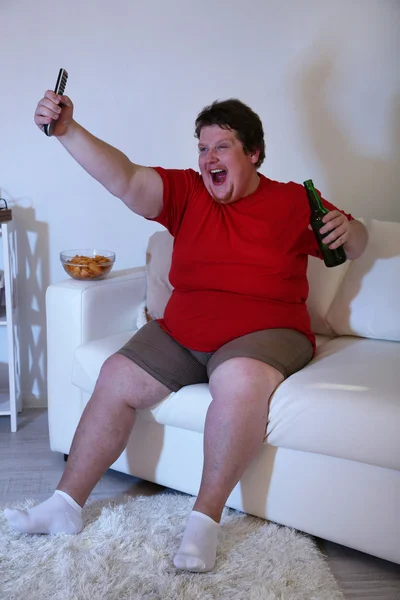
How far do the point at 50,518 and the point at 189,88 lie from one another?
1678mm

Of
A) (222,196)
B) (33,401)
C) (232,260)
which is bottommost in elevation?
Result: (33,401)

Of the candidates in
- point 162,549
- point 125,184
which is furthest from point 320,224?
point 162,549

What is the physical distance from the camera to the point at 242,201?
1.92m

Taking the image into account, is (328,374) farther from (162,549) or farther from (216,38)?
(216,38)

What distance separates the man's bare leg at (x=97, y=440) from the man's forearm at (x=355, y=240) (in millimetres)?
653

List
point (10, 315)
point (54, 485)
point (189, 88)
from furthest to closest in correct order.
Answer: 1. point (189, 88)
2. point (10, 315)
3. point (54, 485)

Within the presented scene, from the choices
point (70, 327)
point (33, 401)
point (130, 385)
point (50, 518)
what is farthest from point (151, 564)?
point (33, 401)

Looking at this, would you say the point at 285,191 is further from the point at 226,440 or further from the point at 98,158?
the point at 226,440

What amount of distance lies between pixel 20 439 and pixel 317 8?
6.30 feet

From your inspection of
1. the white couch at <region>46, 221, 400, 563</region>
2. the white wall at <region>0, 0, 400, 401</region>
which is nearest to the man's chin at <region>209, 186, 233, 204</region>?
the white couch at <region>46, 221, 400, 563</region>

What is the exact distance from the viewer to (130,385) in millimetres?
1762

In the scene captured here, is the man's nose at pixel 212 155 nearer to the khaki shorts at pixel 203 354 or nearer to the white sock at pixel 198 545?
the khaki shorts at pixel 203 354

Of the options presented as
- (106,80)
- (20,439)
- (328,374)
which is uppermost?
(106,80)

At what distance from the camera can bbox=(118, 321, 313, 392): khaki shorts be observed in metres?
1.72
